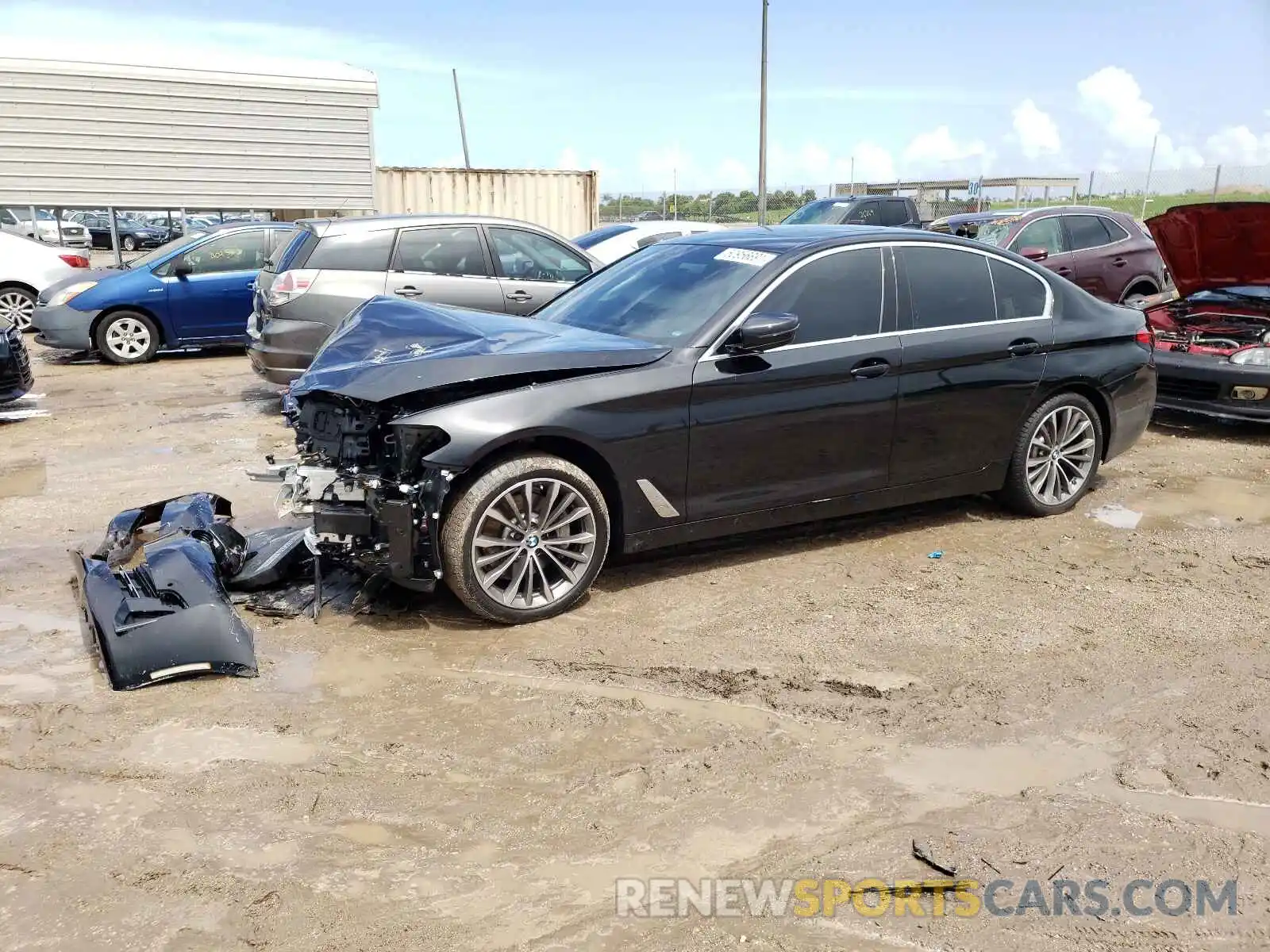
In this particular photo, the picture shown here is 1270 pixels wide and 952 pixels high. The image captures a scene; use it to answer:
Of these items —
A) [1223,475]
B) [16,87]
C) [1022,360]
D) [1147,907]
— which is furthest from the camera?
[16,87]

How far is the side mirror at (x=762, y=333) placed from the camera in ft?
16.4

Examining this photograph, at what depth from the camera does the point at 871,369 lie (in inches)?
218

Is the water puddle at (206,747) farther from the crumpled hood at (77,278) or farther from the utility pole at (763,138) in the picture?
the utility pole at (763,138)

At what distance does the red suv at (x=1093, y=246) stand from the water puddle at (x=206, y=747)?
10957 mm

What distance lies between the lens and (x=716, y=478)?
5152 millimetres

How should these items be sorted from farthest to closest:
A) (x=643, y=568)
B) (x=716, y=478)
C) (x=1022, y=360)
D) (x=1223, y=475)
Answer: (x=1223, y=475) < (x=1022, y=360) < (x=643, y=568) < (x=716, y=478)

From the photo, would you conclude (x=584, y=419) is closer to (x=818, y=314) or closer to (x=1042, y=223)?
(x=818, y=314)

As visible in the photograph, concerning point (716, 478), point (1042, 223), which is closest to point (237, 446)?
point (716, 478)

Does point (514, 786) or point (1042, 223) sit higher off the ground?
point (1042, 223)

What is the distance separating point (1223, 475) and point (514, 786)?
6.40 m

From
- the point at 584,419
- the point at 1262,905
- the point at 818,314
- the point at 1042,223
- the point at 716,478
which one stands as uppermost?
the point at 1042,223

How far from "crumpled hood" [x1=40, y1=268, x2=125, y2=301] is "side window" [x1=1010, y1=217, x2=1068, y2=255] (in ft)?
35.6

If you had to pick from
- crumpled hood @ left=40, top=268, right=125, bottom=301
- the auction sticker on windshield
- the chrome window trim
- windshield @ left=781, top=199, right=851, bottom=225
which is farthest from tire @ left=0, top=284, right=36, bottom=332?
the chrome window trim

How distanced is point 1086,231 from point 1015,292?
768 centimetres
